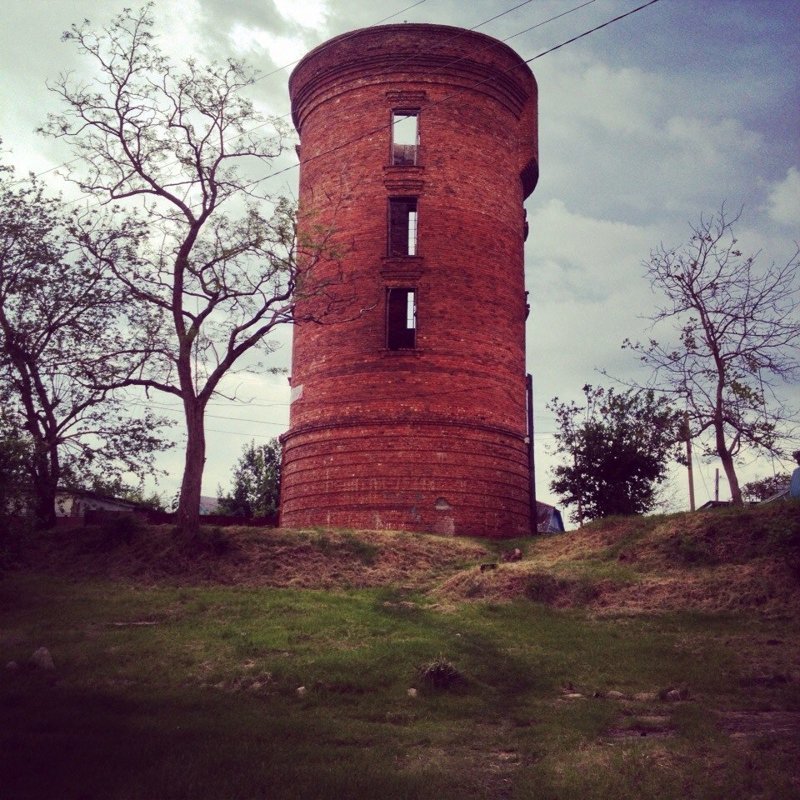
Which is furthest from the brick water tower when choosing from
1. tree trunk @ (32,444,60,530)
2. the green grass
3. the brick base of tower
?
the green grass

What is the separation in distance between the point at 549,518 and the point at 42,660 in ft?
103

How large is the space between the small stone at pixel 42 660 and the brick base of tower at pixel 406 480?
424 inches

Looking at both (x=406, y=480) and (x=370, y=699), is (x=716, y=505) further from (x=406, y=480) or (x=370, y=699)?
(x=370, y=699)

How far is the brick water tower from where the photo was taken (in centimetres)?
2136

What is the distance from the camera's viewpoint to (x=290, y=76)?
2542 centimetres

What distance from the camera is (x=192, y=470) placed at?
674 inches

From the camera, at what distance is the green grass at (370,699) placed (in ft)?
21.9

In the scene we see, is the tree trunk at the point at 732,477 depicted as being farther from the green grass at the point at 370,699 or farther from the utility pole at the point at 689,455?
the green grass at the point at 370,699

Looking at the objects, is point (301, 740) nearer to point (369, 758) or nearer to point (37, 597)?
point (369, 758)

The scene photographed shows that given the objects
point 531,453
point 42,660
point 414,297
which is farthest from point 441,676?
point 531,453

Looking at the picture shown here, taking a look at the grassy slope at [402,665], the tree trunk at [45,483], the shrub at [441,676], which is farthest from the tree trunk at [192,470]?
the shrub at [441,676]

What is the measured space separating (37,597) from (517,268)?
50.0 ft

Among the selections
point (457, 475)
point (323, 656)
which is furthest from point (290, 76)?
point (323, 656)

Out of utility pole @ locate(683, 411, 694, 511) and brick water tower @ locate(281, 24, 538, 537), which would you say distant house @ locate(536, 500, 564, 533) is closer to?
utility pole @ locate(683, 411, 694, 511)
